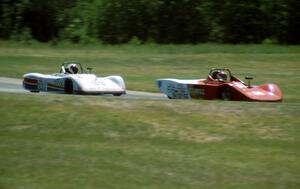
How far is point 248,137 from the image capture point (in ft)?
36.7

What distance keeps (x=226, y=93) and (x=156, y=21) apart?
100ft

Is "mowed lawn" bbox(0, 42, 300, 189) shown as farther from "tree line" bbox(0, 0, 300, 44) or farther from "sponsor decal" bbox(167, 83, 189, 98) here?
"tree line" bbox(0, 0, 300, 44)

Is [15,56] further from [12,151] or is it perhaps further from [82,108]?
[12,151]

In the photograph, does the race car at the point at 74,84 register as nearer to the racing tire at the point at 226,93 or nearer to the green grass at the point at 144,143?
the racing tire at the point at 226,93

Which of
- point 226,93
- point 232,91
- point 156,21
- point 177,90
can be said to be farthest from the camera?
point 156,21

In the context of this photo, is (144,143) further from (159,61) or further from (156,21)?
(156,21)

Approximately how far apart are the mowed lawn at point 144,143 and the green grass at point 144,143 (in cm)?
1

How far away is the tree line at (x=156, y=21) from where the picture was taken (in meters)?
45.3

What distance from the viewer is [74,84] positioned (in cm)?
1906


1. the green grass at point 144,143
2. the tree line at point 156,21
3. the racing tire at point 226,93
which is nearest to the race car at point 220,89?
the racing tire at point 226,93

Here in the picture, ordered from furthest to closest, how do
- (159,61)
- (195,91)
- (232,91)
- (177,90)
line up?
(159,61)
(177,90)
(195,91)
(232,91)

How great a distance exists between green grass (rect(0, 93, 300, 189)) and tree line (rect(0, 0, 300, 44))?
3227cm

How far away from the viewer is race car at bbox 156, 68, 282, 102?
17.5 metres

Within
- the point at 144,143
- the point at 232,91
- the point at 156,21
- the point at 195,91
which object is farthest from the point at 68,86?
the point at 156,21
